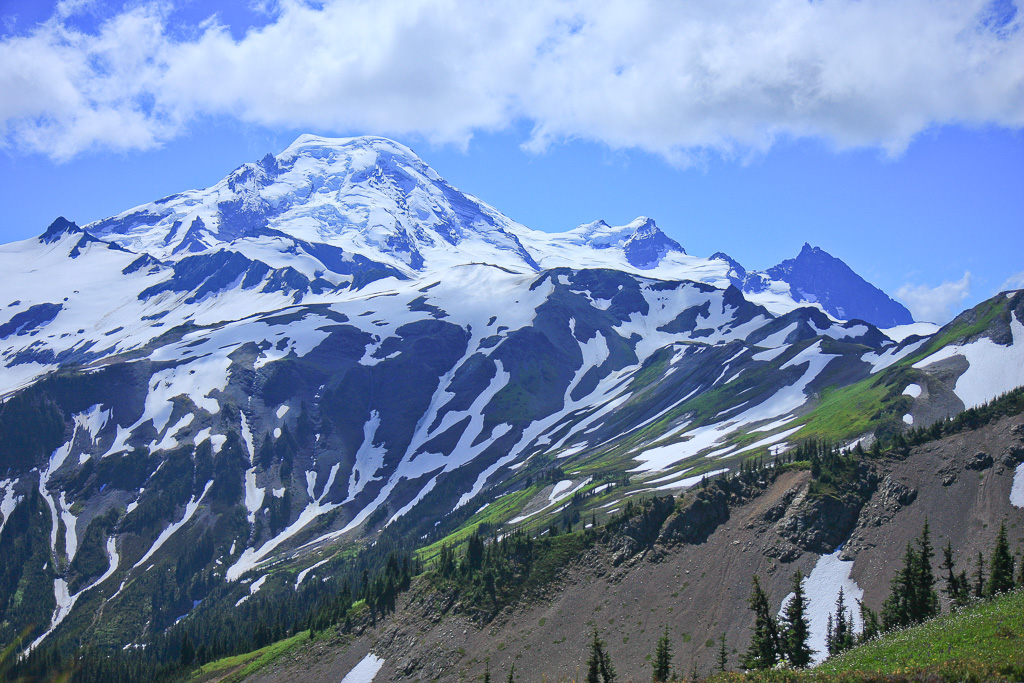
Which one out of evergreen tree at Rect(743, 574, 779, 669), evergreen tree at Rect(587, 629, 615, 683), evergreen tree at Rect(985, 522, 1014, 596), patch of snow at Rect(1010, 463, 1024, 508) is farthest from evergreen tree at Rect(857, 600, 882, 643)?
patch of snow at Rect(1010, 463, 1024, 508)

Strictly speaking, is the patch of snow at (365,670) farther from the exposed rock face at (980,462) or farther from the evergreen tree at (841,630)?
the exposed rock face at (980,462)

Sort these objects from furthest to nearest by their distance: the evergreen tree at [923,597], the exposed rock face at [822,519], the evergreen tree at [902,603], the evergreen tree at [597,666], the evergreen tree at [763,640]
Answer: the exposed rock face at [822,519]
the evergreen tree at [902,603]
the evergreen tree at [597,666]
the evergreen tree at [923,597]
the evergreen tree at [763,640]

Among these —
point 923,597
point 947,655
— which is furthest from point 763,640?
point 947,655

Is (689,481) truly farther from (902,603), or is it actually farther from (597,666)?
(597,666)

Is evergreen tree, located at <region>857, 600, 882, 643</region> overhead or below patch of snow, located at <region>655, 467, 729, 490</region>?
below

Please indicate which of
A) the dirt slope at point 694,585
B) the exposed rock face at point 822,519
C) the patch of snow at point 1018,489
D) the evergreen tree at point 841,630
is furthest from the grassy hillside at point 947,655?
the patch of snow at point 1018,489

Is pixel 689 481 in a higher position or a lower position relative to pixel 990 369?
lower

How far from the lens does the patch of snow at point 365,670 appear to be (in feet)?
336

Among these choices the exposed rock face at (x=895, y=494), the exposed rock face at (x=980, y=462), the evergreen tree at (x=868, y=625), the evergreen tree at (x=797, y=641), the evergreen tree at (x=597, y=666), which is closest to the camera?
the evergreen tree at (x=797, y=641)

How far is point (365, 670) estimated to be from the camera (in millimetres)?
104250

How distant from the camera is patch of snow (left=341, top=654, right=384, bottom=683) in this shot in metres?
103

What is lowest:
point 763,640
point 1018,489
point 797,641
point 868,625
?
point 868,625

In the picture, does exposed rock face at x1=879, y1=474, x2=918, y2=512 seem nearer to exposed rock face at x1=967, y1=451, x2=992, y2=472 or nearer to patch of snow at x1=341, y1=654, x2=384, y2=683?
exposed rock face at x1=967, y1=451, x2=992, y2=472

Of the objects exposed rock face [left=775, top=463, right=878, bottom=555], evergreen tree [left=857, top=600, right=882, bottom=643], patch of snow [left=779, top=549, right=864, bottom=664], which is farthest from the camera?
exposed rock face [left=775, top=463, right=878, bottom=555]
